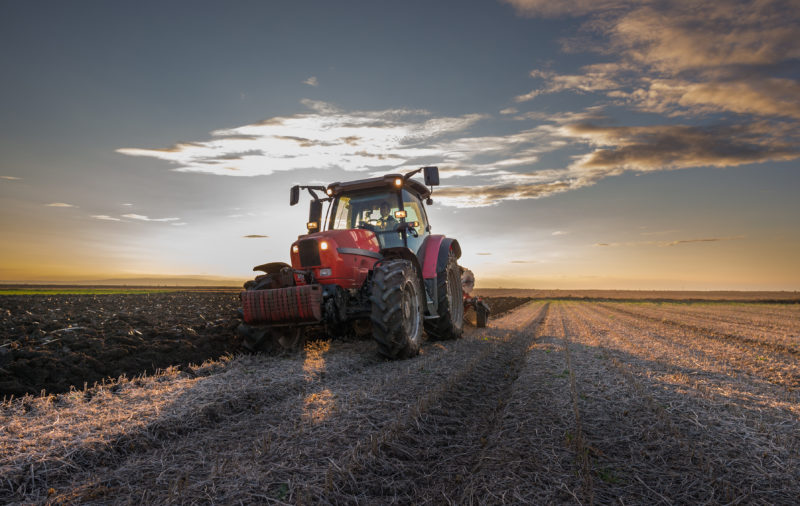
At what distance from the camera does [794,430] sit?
4.54 meters

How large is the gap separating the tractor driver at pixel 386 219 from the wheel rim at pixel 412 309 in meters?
1.47

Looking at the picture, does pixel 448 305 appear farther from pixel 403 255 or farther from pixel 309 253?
pixel 309 253

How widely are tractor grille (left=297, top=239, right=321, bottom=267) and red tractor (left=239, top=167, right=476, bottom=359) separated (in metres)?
0.02

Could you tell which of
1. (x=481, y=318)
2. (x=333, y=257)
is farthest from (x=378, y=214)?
(x=481, y=318)

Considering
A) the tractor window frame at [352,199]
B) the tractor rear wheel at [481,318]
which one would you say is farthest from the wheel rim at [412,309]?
the tractor rear wheel at [481,318]

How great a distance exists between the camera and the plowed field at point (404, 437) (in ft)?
10.8

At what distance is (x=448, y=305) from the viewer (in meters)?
9.77

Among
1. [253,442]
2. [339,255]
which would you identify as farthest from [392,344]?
[253,442]

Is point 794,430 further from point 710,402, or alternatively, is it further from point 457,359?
point 457,359

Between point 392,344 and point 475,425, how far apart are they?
2.68 metres

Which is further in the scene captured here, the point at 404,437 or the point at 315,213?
the point at 315,213

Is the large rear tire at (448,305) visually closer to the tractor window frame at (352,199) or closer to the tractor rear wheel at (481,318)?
the tractor window frame at (352,199)

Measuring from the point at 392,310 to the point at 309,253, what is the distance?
177 centimetres

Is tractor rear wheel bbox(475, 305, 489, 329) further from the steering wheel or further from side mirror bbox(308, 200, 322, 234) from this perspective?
side mirror bbox(308, 200, 322, 234)
